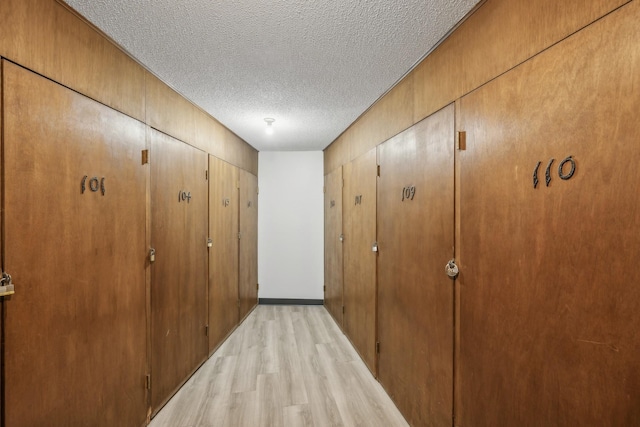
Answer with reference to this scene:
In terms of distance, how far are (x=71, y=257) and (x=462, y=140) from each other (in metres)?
1.96

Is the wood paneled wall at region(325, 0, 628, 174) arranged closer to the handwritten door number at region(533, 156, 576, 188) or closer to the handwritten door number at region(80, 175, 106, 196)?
the handwritten door number at region(533, 156, 576, 188)

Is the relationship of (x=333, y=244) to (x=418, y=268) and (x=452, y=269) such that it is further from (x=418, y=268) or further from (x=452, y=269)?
(x=452, y=269)

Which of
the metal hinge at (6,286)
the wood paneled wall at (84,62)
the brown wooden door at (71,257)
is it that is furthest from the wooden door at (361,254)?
the metal hinge at (6,286)

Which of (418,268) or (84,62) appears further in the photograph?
(418,268)

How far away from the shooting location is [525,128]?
114 cm

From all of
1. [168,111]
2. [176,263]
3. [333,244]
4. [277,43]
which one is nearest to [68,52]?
[168,111]

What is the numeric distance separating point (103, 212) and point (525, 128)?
2018 millimetres

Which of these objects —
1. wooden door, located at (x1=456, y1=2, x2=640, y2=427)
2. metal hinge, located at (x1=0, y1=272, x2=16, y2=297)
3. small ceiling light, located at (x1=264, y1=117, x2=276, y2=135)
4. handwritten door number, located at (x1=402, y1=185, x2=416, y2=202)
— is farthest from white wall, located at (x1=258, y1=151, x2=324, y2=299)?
metal hinge, located at (x1=0, y1=272, x2=16, y2=297)

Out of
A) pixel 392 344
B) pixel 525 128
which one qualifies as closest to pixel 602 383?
pixel 525 128

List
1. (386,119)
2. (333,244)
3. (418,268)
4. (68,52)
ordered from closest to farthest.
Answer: (68,52), (418,268), (386,119), (333,244)

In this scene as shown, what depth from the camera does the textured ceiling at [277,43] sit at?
4.70 ft

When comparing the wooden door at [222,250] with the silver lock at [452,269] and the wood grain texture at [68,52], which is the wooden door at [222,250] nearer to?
the wood grain texture at [68,52]

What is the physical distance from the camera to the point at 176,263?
2.42 metres

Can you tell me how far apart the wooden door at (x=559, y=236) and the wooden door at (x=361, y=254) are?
136cm
